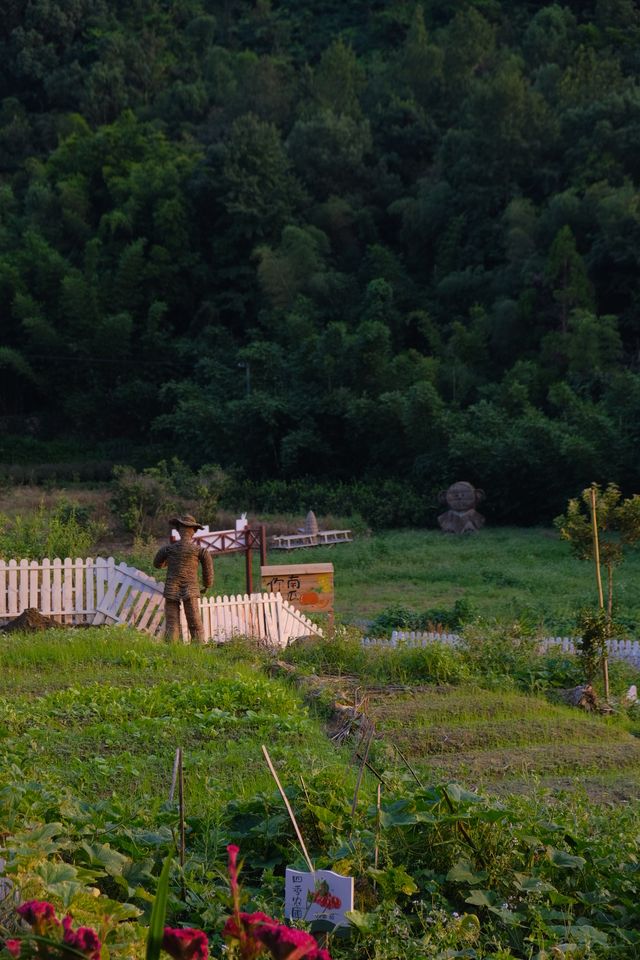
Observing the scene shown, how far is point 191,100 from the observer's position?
64.8m

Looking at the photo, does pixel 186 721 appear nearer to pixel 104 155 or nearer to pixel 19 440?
pixel 19 440

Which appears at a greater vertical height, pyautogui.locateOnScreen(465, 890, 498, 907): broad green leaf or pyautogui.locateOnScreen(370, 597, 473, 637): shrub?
pyautogui.locateOnScreen(370, 597, 473, 637): shrub

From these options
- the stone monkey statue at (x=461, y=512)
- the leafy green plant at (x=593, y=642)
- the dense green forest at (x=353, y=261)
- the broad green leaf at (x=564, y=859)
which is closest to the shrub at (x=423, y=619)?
the leafy green plant at (x=593, y=642)

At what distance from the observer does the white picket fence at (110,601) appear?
40.5 ft

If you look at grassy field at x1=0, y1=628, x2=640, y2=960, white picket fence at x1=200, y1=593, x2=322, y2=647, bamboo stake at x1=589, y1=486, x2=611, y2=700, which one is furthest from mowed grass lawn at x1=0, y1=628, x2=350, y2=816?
bamboo stake at x1=589, y1=486, x2=611, y2=700

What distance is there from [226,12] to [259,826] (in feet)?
270

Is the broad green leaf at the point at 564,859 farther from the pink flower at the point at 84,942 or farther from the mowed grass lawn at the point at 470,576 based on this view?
the mowed grass lawn at the point at 470,576

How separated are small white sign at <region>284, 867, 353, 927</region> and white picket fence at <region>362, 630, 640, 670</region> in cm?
764

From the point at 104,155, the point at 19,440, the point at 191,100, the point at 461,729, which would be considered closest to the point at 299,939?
the point at 461,729

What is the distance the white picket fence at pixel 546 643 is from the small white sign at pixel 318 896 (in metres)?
7.64

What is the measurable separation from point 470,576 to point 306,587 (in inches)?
280

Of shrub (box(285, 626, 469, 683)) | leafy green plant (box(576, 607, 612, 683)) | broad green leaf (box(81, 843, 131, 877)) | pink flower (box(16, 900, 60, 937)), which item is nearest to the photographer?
pink flower (box(16, 900, 60, 937))

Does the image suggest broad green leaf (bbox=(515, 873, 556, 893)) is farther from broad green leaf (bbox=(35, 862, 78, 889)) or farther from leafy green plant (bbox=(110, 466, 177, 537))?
leafy green plant (bbox=(110, 466, 177, 537))

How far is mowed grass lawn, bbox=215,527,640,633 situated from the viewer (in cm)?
1692
